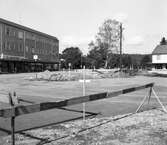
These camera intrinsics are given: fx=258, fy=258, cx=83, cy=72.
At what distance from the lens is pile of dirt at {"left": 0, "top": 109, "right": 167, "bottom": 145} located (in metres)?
5.79

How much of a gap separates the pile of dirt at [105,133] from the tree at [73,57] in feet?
389

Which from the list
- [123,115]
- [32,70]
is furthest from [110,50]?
[123,115]

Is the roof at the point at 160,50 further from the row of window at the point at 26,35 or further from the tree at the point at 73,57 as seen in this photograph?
the tree at the point at 73,57

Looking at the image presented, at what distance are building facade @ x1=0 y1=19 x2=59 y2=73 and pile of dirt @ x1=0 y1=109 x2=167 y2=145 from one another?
54066mm

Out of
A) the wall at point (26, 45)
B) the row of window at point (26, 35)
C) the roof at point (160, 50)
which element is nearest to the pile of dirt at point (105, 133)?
the wall at point (26, 45)

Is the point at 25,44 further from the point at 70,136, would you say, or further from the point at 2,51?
the point at 70,136

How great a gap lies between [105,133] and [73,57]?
405ft

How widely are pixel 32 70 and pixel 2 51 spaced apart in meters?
14.2

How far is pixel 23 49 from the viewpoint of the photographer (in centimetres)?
7562

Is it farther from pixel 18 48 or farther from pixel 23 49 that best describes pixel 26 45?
pixel 18 48

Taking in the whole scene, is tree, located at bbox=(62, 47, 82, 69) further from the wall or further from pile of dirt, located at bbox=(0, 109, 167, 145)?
pile of dirt, located at bbox=(0, 109, 167, 145)

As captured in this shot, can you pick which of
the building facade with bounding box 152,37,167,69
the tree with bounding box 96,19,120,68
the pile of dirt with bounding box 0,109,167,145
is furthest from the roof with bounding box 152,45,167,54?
the pile of dirt with bounding box 0,109,167,145

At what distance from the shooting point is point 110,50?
214 ft

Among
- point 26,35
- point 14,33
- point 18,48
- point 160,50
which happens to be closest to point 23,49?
point 18,48
